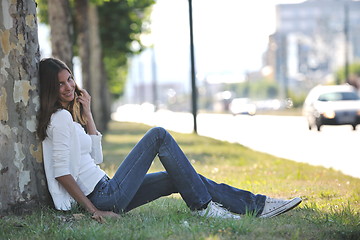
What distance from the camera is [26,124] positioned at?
20.7 feet

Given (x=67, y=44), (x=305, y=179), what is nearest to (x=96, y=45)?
(x=67, y=44)

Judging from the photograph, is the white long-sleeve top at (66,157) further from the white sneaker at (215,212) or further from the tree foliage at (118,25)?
the tree foliage at (118,25)

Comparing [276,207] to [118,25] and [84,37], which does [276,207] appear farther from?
[118,25]

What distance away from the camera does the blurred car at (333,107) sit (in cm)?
2820

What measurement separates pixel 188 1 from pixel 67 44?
7906 millimetres

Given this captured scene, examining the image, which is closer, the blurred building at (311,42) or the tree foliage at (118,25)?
the tree foliage at (118,25)

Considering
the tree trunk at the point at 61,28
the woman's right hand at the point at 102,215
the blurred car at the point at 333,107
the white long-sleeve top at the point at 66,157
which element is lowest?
the blurred car at the point at 333,107

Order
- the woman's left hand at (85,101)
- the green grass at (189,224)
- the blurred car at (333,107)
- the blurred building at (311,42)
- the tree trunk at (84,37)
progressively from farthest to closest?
the blurred building at (311,42) < the blurred car at (333,107) < the tree trunk at (84,37) < the woman's left hand at (85,101) < the green grass at (189,224)

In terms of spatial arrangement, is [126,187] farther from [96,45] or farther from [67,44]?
[96,45]

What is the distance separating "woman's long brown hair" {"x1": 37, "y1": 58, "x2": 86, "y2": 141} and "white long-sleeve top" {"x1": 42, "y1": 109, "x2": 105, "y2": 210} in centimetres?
5

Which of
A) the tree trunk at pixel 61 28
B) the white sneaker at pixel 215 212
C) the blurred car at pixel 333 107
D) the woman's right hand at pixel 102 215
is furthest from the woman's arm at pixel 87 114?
the blurred car at pixel 333 107

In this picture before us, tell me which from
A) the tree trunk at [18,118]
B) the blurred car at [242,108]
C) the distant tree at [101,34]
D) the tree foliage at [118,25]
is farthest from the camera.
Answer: the blurred car at [242,108]

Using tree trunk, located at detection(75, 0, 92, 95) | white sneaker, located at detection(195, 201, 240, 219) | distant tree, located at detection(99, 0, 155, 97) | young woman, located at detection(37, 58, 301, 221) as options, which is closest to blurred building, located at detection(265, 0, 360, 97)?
distant tree, located at detection(99, 0, 155, 97)

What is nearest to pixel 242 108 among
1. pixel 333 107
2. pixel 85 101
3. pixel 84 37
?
pixel 333 107
